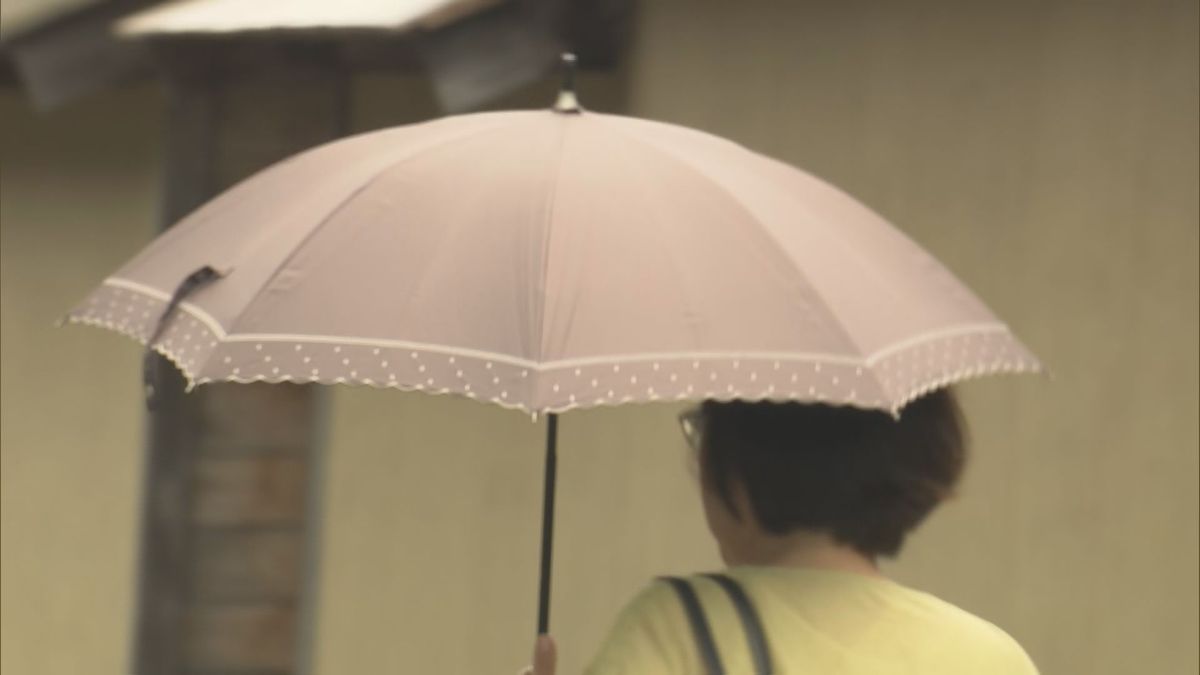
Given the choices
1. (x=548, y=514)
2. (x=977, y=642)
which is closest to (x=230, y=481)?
(x=548, y=514)

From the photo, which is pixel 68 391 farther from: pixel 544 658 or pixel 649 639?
pixel 649 639

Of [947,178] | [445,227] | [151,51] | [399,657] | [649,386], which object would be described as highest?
[151,51]

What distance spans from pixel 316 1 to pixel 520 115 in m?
2.61

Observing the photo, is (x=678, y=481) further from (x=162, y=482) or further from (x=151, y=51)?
(x=151, y=51)

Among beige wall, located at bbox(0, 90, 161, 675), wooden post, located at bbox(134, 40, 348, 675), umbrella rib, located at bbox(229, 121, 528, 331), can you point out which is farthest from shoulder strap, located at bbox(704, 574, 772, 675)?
beige wall, located at bbox(0, 90, 161, 675)

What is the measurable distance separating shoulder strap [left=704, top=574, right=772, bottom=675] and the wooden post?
333 cm

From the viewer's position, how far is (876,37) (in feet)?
16.2

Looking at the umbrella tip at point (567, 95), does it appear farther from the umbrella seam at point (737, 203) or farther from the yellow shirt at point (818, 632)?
the yellow shirt at point (818, 632)

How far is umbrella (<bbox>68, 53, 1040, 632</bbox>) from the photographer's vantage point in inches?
85.2

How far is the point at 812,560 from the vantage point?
2205 millimetres

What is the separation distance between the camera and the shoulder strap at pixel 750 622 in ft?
6.77

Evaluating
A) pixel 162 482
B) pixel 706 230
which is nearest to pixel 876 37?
pixel 162 482

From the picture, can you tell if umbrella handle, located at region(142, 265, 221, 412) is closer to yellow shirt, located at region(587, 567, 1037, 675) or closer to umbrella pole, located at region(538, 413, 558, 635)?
umbrella pole, located at region(538, 413, 558, 635)

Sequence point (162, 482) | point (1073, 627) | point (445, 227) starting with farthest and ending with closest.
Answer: point (162, 482)
point (1073, 627)
point (445, 227)
